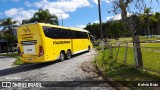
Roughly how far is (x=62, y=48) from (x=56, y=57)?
1.65 m

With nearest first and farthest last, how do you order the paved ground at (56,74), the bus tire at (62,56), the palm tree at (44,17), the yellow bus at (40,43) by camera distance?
the paved ground at (56,74)
the yellow bus at (40,43)
the bus tire at (62,56)
the palm tree at (44,17)

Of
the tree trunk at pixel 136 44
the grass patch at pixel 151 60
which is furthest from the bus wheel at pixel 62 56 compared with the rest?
the tree trunk at pixel 136 44

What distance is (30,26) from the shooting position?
650 inches

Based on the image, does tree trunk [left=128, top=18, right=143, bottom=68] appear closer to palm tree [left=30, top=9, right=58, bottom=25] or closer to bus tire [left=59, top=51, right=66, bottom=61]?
bus tire [left=59, top=51, right=66, bottom=61]

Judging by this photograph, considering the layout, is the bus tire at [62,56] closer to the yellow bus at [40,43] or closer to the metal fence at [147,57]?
the yellow bus at [40,43]

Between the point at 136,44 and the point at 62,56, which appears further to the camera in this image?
the point at 62,56

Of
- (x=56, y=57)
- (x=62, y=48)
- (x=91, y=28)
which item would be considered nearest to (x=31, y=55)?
(x=56, y=57)

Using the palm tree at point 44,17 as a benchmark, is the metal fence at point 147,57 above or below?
below

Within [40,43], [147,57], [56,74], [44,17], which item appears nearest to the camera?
[56,74]

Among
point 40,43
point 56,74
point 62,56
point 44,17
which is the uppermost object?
point 44,17

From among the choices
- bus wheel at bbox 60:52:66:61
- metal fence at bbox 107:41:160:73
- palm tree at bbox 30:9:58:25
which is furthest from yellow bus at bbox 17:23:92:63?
palm tree at bbox 30:9:58:25

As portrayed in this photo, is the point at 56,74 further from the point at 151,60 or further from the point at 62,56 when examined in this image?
the point at 62,56

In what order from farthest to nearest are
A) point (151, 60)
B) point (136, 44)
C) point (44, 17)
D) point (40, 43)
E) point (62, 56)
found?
point (44, 17) → point (62, 56) → point (40, 43) → point (151, 60) → point (136, 44)

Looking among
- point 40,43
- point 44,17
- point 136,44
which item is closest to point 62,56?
point 40,43
